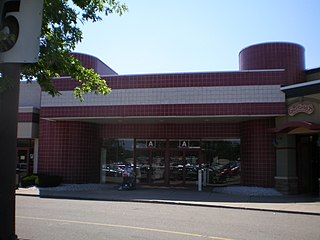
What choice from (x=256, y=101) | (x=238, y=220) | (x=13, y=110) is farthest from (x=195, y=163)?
(x=13, y=110)

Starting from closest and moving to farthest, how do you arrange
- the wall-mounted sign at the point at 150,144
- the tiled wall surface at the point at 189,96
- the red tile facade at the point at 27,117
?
the tiled wall surface at the point at 189,96
the wall-mounted sign at the point at 150,144
the red tile facade at the point at 27,117

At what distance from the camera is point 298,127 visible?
17109 millimetres

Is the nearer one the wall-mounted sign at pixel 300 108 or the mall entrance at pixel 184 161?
the wall-mounted sign at pixel 300 108

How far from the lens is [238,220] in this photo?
11.1 m

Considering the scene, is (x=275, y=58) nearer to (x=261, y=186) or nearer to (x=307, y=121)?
(x=307, y=121)

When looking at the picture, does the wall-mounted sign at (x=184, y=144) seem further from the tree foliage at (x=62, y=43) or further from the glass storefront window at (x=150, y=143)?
the tree foliage at (x=62, y=43)

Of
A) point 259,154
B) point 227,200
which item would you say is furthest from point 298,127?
point 227,200

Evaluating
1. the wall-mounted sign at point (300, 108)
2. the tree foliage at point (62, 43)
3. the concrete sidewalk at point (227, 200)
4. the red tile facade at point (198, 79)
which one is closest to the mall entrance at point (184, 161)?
the concrete sidewalk at point (227, 200)

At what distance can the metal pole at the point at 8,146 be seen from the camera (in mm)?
4469

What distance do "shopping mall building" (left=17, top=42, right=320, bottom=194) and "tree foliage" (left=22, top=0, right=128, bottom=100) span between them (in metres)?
12.2

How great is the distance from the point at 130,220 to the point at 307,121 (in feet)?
34.8

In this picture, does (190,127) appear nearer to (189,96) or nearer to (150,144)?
(150,144)

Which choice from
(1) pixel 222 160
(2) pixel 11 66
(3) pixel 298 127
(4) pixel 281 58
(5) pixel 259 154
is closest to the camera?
(2) pixel 11 66

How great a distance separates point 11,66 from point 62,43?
2.30 m
